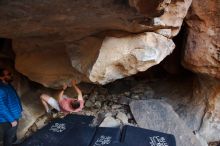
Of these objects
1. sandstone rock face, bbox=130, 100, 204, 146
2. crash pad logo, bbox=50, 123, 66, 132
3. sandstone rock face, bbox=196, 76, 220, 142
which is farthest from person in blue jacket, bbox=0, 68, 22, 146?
sandstone rock face, bbox=196, 76, 220, 142

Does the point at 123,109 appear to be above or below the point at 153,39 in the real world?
below

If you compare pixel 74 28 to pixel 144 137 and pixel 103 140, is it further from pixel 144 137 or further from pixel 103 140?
pixel 144 137

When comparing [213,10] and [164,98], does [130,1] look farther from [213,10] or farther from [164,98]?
[164,98]

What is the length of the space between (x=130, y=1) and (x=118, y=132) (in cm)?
113

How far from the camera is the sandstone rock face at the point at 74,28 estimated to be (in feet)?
4.09

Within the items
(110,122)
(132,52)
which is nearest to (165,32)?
(132,52)

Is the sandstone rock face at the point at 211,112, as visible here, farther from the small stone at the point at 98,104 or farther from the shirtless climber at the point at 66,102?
the shirtless climber at the point at 66,102

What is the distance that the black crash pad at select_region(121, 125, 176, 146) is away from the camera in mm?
1959

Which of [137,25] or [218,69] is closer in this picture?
[137,25]

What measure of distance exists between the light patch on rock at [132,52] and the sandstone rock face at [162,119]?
50 cm

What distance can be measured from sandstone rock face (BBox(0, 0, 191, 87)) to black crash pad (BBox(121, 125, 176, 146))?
1.31ft

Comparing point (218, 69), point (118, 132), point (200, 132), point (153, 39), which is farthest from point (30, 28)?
point (200, 132)

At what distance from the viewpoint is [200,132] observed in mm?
2326

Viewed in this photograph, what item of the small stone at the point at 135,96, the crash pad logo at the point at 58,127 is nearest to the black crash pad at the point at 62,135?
the crash pad logo at the point at 58,127
